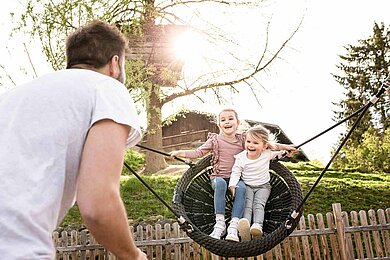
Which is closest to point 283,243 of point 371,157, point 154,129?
point 154,129

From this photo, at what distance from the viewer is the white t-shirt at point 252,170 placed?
425 cm

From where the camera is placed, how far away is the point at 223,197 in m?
4.23

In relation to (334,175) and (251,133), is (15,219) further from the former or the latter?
(334,175)

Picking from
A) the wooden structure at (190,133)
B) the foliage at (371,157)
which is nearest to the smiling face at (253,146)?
the foliage at (371,157)

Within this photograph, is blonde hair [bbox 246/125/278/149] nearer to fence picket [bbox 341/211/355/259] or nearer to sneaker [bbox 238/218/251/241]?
sneaker [bbox 238/218/251/241]

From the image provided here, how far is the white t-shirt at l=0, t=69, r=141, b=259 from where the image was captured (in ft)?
3.68

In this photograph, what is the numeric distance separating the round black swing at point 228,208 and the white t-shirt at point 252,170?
0.10 metres

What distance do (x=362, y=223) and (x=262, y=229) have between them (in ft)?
12.2

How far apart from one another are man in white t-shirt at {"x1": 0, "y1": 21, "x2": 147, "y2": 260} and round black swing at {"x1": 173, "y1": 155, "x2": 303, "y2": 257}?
8.72 ft

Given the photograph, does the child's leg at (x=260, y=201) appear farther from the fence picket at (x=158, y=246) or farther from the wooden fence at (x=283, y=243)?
the fence picket at (x=158, y=246)

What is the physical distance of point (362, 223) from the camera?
23.9ft

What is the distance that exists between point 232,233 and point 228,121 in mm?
1040

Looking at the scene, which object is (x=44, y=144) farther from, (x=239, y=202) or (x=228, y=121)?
(x=228, y=121)

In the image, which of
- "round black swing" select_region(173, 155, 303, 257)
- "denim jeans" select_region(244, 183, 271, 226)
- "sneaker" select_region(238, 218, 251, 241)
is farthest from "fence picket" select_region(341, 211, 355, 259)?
"sneaker" select_region(238, 218, 251, 241)
